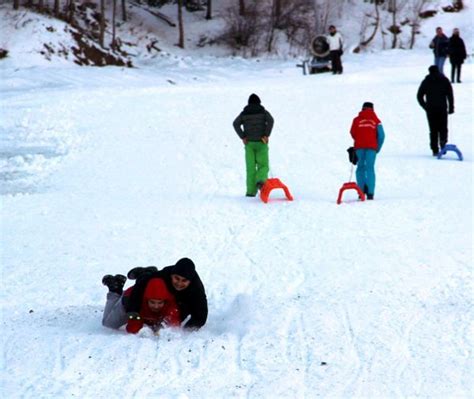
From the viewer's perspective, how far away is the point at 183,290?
23.8 feet

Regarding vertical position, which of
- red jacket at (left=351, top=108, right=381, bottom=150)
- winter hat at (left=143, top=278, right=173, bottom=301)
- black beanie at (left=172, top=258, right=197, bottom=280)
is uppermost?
red jacket at (left=351, top=108, right=381, bottom=150)

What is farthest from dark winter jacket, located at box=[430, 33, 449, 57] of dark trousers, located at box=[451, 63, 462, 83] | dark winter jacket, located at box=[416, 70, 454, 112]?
dark winter jacket, located at box=[416, 70, 454, 112]

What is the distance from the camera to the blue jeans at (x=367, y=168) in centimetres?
1363

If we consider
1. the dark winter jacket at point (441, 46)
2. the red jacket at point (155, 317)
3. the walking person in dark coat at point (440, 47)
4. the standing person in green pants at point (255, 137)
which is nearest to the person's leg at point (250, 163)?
the standing person in green pants at point (255, 137)

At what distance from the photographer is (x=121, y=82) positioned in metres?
30.3

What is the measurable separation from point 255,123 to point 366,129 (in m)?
1.69

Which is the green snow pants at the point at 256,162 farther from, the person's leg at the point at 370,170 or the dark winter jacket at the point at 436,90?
the dark winter jacket at the point at 436,90

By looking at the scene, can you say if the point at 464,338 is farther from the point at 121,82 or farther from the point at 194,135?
the point at 121,82

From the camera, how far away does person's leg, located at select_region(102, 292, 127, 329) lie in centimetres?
743

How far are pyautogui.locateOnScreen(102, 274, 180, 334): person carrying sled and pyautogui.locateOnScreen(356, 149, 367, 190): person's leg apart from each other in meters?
6.92

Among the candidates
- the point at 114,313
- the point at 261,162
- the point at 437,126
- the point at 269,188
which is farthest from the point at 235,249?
the point at 437,126

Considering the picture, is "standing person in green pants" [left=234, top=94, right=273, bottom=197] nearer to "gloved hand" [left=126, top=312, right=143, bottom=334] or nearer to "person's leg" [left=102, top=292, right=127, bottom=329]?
"person's leg" [left=102, top=292, right=127, bottom=329]

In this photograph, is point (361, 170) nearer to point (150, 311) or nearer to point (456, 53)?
point (150, 311)

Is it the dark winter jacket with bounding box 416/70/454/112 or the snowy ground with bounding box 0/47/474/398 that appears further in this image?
the dark winter jacket with bounding box 416/70/454/112
